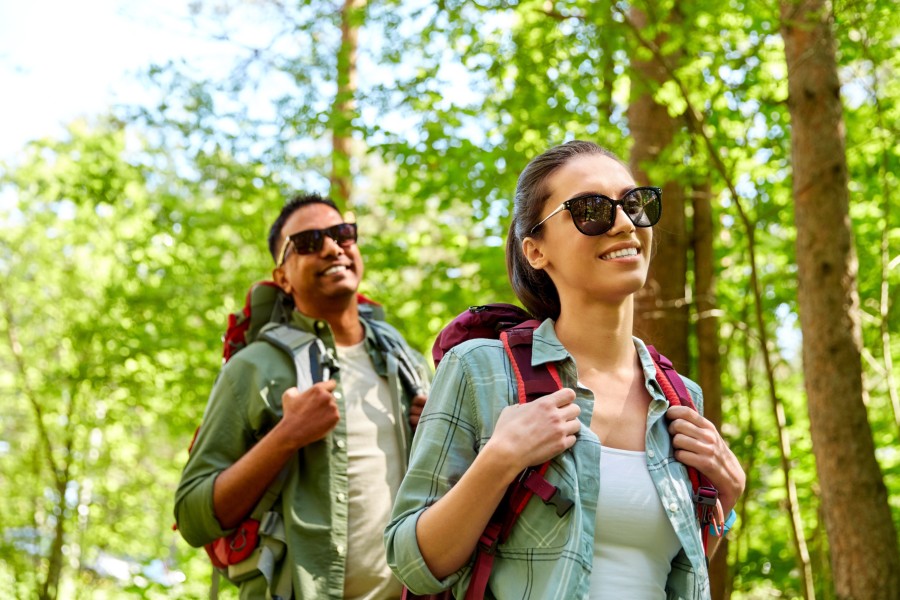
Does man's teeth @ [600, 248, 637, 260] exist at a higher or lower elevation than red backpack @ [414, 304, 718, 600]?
higher

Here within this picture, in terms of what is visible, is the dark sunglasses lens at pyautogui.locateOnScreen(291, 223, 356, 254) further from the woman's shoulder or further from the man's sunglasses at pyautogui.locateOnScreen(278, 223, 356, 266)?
the woman's shoulder

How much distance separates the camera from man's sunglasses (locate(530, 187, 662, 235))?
1953mm

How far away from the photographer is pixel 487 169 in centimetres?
648

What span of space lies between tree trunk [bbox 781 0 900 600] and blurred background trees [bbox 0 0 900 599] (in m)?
0.01

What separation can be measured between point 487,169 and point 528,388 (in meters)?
4.74

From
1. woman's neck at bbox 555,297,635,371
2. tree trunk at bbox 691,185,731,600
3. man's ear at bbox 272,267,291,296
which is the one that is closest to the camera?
woman's neck at bbox 555,297,635,371

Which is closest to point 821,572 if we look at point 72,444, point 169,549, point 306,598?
point 306,598

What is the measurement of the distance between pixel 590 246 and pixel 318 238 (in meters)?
2.02

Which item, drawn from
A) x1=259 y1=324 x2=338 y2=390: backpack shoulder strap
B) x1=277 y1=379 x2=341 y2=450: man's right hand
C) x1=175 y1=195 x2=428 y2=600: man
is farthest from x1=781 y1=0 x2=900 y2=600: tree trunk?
x1=277 y1=379 x2=341 y2=450: man's right hand

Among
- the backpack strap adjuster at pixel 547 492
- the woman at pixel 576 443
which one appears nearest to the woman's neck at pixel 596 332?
the woman at pixel 576 443

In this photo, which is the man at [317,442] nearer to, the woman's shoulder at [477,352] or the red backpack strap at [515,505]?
the woman's shoulder at [477,352]

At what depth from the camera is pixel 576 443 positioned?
6.00 feet

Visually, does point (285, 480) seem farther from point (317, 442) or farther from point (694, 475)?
point (694, 475)

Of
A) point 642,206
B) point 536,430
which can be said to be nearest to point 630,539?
point 536,430
